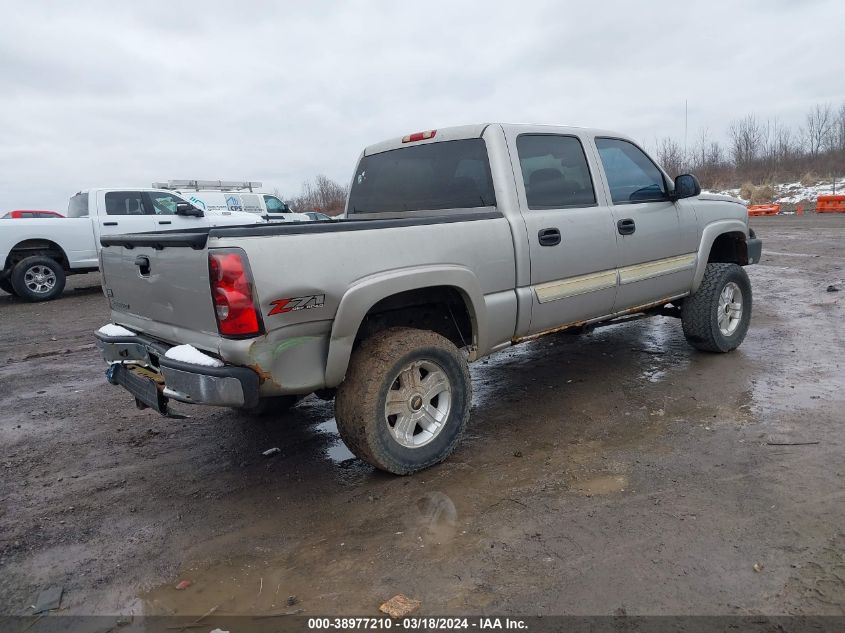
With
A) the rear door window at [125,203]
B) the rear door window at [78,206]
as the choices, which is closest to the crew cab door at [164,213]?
the rear door window at [125,203]

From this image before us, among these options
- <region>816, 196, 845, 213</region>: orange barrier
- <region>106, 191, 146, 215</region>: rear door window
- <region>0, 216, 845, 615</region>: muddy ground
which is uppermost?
<region>106, 191, 146, 215</region>: rear door window

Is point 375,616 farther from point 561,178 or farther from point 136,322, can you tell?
point 561,178

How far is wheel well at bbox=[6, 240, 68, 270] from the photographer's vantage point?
32.9ft

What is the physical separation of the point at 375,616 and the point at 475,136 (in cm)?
284

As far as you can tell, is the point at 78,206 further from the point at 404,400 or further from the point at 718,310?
the point at 718,310

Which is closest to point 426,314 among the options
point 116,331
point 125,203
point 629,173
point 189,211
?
point 116,331

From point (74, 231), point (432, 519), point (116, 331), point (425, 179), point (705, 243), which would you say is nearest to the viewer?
point (432, 519)

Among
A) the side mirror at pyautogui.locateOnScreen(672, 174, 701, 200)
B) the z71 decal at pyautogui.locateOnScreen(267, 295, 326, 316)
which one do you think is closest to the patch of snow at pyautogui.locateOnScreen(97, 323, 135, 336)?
the z71 decal at pyautogui.locateOnScreen(267, 295, 326, 316)

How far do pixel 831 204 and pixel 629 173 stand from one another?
2437 cm

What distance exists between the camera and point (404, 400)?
10.8 ft

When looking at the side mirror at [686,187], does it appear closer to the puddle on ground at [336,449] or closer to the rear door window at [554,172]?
the rear door window at [554,172]

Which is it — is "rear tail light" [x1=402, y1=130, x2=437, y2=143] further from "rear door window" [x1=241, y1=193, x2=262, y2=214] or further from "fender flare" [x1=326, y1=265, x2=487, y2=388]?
"rear door window" [x1=241, y1=193, x2=262, y2=214]

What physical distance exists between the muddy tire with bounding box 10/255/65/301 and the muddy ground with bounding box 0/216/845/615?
5912mm

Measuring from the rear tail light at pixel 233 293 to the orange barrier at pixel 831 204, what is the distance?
27.0 meters
